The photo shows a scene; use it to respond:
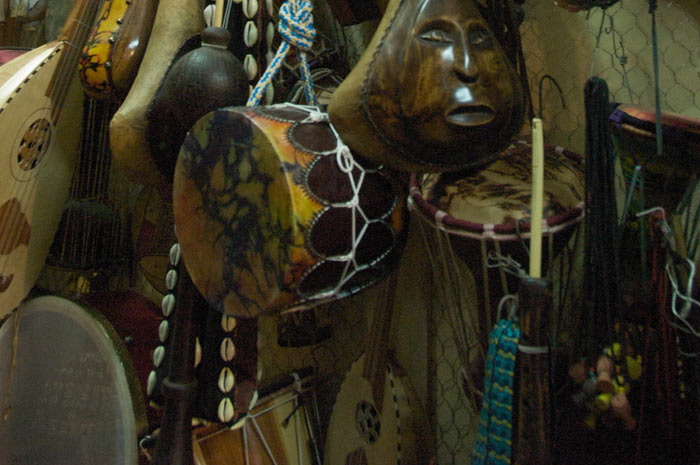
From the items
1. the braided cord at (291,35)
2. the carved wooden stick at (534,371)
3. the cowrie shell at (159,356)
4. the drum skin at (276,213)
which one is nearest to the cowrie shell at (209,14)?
the braided cord at (291,35)

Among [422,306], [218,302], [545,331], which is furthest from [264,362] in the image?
[545,331]

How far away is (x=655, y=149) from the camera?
25.8 inches

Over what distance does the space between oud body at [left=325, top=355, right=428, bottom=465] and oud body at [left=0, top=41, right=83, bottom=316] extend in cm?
90

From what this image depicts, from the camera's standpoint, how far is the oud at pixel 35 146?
1187 millimetres

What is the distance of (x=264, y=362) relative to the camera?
1510 millimetres

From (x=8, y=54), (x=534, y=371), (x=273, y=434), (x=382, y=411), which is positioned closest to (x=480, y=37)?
(x=534, y=371)

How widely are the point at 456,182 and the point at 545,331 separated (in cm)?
28

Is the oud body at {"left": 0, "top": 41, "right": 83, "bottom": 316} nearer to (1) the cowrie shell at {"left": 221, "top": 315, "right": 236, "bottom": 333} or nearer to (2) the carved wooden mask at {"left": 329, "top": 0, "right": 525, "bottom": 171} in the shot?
(1) the cowrie shell at {"left": 221, "top": 315, "right": 236, "bottom": 333}

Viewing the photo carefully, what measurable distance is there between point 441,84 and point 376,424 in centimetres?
79

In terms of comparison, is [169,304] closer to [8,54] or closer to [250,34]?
[250,34]

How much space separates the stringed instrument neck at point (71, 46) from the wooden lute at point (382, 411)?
3.34 feet

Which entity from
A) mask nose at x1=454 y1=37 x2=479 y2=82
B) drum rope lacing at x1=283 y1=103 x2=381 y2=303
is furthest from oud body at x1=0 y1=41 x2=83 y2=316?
mask nose at x1=454 y1=37 x2=479 y2=82

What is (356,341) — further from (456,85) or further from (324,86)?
(456,85)

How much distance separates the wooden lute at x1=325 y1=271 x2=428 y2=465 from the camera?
105 cm
